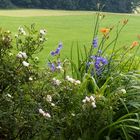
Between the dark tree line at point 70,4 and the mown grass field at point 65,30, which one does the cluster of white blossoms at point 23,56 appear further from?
the dark tree line at point 70,4

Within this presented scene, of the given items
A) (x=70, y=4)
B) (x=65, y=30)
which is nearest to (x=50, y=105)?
(x=65, y=30)

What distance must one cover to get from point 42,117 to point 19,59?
1.53ft

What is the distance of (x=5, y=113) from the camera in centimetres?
362

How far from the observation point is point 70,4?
60688 millimetres

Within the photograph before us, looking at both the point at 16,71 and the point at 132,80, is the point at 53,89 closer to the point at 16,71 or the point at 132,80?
the point at 16,71

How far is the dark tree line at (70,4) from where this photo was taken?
58.3 meters

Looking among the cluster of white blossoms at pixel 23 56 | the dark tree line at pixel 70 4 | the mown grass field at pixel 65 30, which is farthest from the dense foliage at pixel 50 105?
the dark tree line at pixel 70 4

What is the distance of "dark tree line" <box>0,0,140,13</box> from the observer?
58256 millimetres

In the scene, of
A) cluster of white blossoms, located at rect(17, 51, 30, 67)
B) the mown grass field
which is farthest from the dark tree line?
cluster of white blossoms, located at rect(17, 51, 30, 67)

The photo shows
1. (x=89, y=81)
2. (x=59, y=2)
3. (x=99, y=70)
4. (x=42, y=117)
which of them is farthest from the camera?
(x=59, y=2)

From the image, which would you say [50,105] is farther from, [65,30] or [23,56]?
[65,30]

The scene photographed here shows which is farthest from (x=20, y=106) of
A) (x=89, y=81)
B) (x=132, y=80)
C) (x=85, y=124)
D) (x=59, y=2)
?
(x=59, y=2)

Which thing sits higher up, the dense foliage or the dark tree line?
the dense foliage

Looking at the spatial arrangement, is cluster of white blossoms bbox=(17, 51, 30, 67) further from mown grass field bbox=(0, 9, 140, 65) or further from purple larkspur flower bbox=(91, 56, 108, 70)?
mown grass field bbox=(0, 9, 140, 65)
